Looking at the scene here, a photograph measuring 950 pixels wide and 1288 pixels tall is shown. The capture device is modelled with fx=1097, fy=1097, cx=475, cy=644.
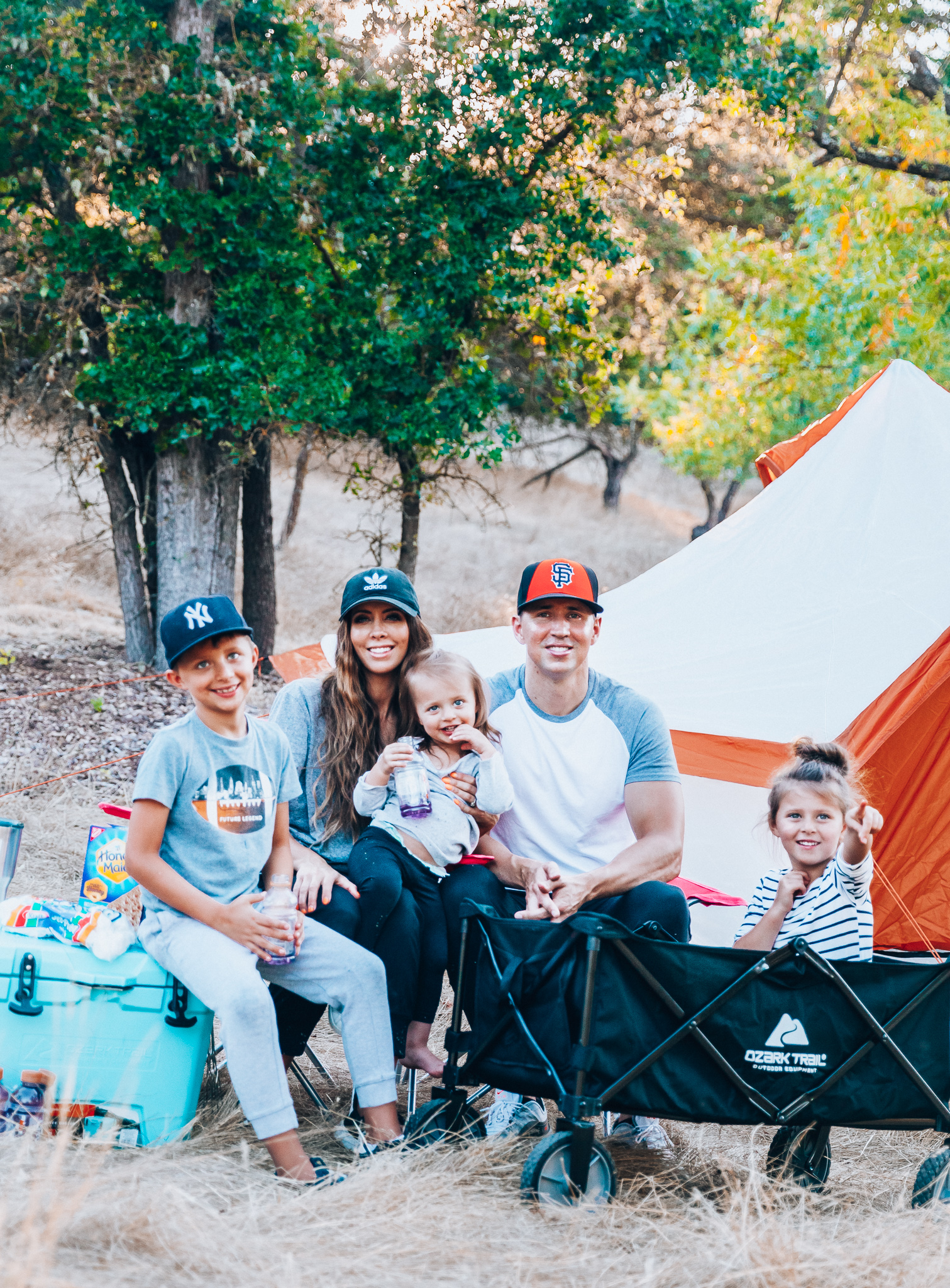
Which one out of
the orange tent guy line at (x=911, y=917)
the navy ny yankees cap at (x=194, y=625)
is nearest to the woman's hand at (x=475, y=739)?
the navy ny yankees cap at (x=194, y=625)

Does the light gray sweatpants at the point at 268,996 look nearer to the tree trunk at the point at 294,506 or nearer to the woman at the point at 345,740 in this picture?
the woman at the point at 345,740

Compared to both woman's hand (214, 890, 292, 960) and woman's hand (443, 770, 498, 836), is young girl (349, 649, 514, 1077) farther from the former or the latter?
woman's hand (214, 890, 292, 960)

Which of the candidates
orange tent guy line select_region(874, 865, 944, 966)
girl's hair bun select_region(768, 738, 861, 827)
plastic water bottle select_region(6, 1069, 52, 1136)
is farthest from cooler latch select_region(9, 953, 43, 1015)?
orange tent guy line select_region(874, 865, 944, 966)

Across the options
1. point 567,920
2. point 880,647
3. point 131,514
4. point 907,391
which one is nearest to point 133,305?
point 131,514

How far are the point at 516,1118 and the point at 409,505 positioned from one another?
21.1 ft

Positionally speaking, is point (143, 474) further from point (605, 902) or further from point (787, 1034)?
point (787, 1034)

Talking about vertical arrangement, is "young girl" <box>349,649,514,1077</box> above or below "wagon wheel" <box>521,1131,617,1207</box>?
above

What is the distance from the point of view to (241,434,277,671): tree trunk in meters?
8.66

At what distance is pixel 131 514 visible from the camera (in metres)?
7.86

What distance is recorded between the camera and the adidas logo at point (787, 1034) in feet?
7.28

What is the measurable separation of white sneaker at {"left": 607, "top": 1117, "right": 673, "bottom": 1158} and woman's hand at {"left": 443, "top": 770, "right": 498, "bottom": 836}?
0.82 m

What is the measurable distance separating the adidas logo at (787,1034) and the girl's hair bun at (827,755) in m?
0.83

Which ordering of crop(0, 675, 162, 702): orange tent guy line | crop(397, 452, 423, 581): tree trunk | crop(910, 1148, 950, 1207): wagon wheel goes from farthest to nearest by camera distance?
crop(397, 452, 423, 581): tree trunk
crop(0, 675, 162, 702): orange tent guy line
crop(910, 1148, 950, 1207): wagon wheel

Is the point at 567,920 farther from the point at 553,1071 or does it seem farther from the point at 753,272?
the point at 753,272
